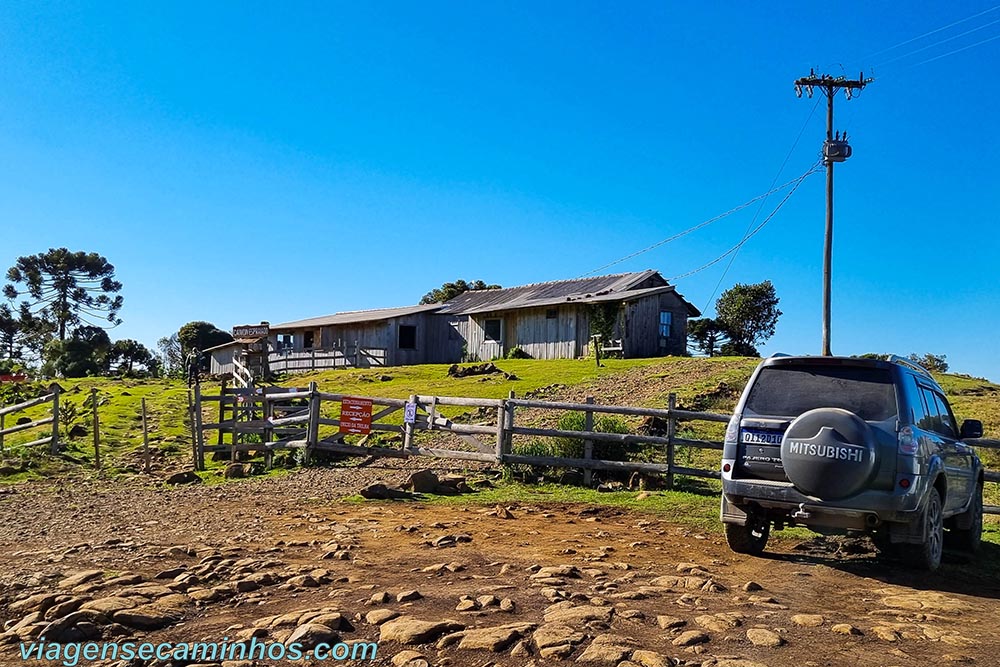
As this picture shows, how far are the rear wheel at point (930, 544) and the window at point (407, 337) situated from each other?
37.2 meters

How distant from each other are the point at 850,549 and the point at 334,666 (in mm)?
6178

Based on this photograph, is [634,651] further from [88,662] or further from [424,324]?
[424,324]

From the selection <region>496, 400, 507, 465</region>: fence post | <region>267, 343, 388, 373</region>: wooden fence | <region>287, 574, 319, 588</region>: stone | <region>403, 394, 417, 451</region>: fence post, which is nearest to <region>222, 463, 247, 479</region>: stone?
<region>403, 394, 417, 451</region>: fence post

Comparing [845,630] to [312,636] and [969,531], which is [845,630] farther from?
[969,531]

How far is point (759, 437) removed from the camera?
7.68 metres

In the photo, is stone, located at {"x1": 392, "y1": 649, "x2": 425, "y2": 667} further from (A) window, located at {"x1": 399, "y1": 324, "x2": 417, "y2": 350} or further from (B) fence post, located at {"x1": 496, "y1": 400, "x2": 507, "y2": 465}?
(A) window, located at {"x1": 399, "y1": 324, "x2": 417, "y2": 350}

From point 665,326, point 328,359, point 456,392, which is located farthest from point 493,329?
point 456,392

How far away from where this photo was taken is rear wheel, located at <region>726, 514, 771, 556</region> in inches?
325

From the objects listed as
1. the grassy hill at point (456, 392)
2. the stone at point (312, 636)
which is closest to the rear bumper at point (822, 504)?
the stone at point (312, 636)

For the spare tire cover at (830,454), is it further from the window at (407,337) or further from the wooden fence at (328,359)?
the window at (407,337)

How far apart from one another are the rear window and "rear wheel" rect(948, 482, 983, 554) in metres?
2.67

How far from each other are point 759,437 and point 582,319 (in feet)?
98.5

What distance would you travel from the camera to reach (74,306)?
208 ft

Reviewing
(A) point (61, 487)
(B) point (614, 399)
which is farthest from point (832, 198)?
(A) point (61, 487)
